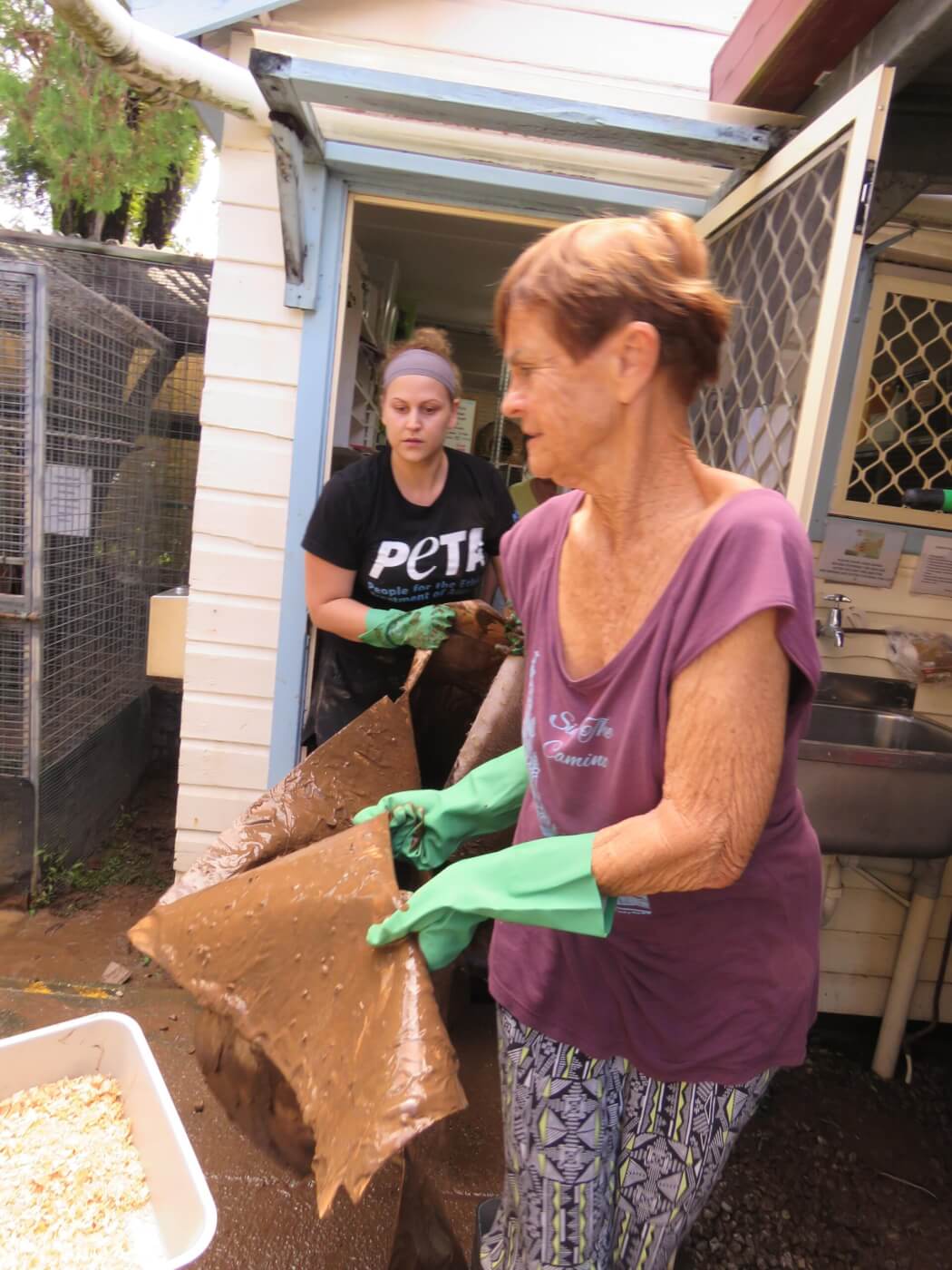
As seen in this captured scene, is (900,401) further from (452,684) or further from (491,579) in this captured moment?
(452,684)

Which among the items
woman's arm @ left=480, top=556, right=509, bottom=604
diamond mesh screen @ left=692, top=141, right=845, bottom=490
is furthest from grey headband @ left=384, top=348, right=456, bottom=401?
diamond mesh screen @ left=692, top=141, right=845, bottom=490

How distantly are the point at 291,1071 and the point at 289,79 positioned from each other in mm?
2195

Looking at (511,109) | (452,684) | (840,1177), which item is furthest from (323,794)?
(840,1177)

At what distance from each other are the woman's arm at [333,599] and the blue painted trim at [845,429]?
4.84 ft

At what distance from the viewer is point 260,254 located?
8.61ft

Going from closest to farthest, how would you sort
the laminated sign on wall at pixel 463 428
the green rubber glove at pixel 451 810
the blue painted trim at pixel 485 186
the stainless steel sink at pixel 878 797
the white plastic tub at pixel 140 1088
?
1. the white plastic tub at pixel 140 1088
2. the green rubber glove at pixel 451 810
3. the stainless steel sink at pixel 878 797
4. the blue painted trim at pixel 485 186
5. the laminated sign on wall at pixel 463 428

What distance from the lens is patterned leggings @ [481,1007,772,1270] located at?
3.70 feet

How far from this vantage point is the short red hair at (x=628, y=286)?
910 millimetres

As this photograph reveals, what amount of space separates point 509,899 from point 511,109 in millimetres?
1954

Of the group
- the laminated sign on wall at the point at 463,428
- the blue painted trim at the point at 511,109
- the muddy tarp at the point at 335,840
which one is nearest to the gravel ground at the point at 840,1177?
the muddy tarp at the point at 335,840

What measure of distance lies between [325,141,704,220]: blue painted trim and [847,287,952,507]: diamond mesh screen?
775 millimetres

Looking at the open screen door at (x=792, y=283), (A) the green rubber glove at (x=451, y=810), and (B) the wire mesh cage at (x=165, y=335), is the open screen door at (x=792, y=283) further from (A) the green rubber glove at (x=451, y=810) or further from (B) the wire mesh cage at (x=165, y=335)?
(B) the wire mesh cage at (x=165, y=335)

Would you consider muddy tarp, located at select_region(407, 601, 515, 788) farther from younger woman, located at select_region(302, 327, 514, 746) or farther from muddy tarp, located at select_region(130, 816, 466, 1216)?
muddy tarp, located at select_region(130, 816, 466, 1216)

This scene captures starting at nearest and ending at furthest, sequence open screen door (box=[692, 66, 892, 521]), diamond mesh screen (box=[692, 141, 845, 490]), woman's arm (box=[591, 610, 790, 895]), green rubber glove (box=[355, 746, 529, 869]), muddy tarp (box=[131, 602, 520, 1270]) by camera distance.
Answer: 1. woman's arm (box=[591, 610, 790, 895])
2. muddy tarp (box=[131, 602, 520, 1270])
3. green rubber glove (box=[355, 746, 529, 869])
4. open screen door (box=[692, 66, 892, 521])
5. diamond mesh screen (box=[692, 141, 845, 490])
